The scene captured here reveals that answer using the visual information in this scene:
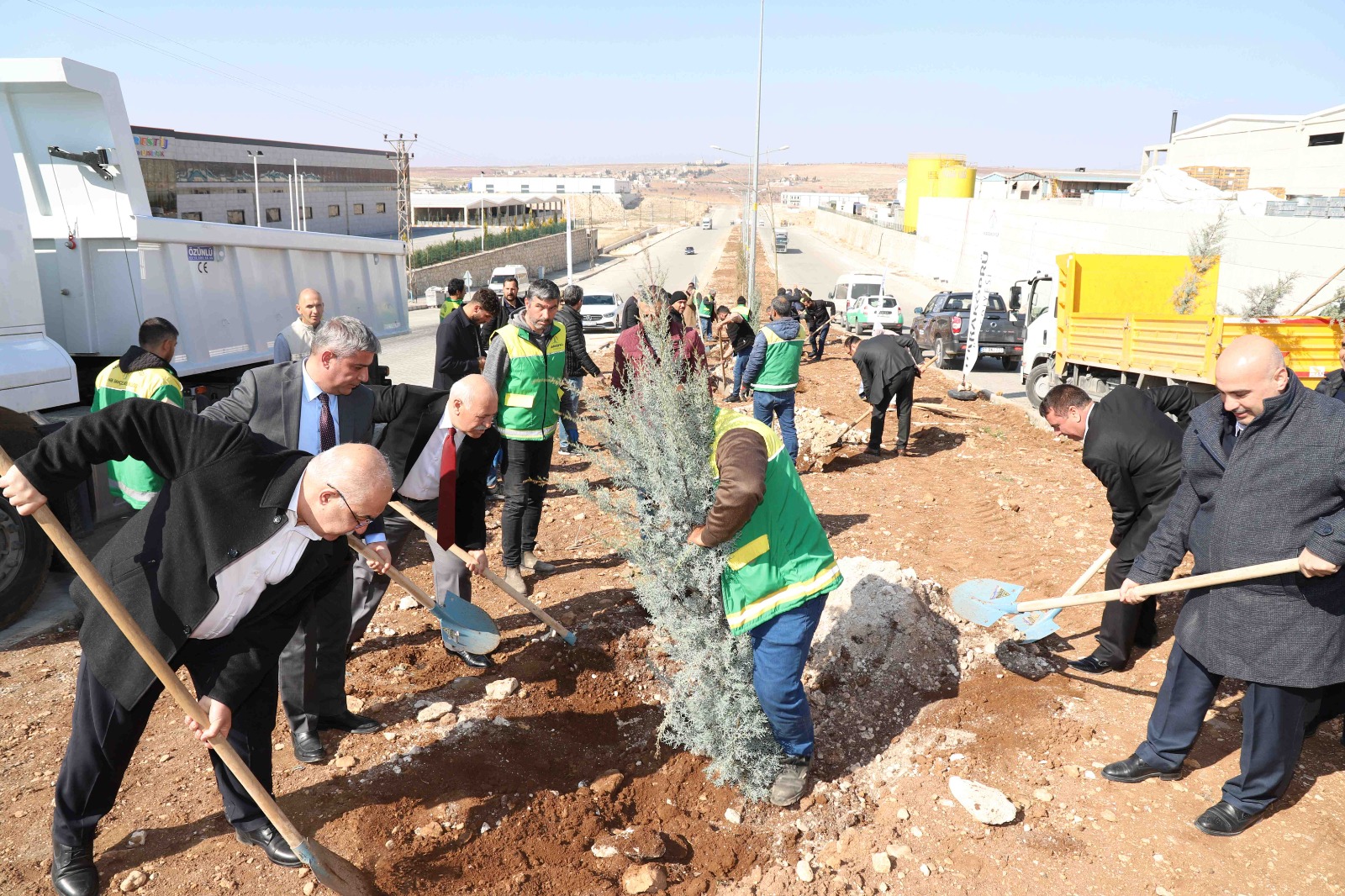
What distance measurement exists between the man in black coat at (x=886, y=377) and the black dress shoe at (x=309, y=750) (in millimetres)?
6707

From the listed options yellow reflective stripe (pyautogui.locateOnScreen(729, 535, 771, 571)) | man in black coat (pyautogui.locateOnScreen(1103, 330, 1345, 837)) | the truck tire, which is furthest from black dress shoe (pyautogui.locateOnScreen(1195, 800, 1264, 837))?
the truck tire

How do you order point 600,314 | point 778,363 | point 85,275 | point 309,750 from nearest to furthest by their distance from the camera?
point 309,750 < point 85,275 < point 778,363 < point 600,314

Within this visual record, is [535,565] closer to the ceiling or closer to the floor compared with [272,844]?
closer to the floor

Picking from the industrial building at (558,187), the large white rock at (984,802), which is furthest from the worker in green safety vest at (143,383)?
the industrial building at (558,187)

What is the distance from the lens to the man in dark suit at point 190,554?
262 centimetres

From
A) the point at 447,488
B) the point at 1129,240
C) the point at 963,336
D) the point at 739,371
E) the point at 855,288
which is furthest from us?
the point at 855,288

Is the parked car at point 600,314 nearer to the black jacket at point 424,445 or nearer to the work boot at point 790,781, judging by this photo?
the black jacket at point 424,445

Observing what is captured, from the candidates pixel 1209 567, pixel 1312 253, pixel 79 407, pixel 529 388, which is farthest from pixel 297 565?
pixel 1312 253

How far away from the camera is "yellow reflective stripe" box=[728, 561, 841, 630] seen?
3.24 m

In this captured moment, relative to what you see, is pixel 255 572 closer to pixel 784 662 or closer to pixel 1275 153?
pixel 784 662

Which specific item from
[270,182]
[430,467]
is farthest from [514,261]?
[430,467]

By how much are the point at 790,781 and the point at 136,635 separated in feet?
7.99

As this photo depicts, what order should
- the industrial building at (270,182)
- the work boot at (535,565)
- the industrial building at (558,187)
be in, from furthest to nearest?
the industrial building at (558,187), the industrial building at (270,182), the work boot at (535,565)

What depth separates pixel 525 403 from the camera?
541 centimetres
